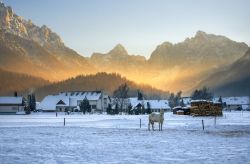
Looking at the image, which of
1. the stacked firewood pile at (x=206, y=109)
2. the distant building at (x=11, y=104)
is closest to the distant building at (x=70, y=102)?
the distant building at (x=11, y=104)

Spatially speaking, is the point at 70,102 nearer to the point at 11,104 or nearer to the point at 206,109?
the point at 11,104

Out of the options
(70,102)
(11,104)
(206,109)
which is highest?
(70,102)

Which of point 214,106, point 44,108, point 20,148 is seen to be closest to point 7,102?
point 44,108

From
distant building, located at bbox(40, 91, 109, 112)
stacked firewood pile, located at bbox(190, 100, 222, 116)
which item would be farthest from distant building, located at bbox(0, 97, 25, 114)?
Answer: stacked firewood pile, located at bbox(190, 100, 222, 116)

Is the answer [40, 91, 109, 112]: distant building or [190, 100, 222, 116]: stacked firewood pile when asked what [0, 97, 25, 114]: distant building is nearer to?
[40, 91, 109, 112]: distant building

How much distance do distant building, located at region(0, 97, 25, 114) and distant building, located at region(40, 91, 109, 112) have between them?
20.2 m

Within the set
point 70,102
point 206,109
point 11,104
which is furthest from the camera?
point 70,102

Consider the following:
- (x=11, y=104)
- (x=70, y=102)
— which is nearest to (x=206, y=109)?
(x=11, y=104)

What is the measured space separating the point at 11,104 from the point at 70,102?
106 feet

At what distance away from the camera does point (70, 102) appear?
180 metres

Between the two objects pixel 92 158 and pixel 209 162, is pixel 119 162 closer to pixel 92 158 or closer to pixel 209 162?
pixel 92 158

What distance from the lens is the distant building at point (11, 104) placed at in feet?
502

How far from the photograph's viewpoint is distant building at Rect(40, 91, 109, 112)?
176 m

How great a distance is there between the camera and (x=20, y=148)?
23453 millimetres
